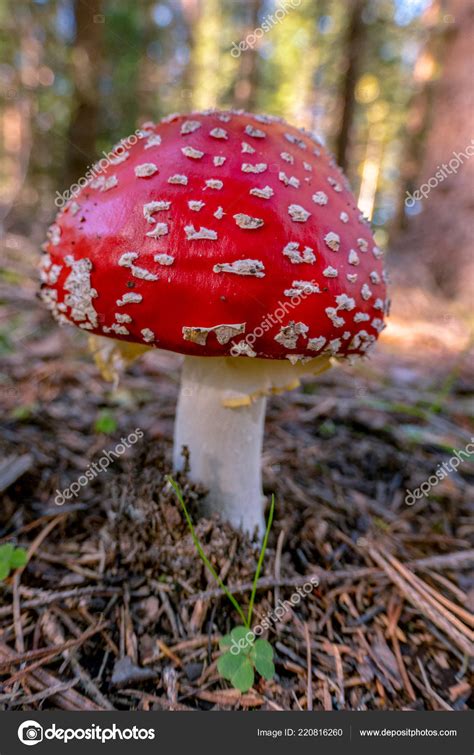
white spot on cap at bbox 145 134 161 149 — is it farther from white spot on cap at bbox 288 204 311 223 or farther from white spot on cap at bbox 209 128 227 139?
white spot on cap at bbox 288 204 311 223

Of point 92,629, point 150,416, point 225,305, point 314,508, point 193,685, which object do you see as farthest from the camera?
point 150,416

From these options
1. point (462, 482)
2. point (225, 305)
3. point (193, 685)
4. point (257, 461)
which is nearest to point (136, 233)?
point (225, 305)

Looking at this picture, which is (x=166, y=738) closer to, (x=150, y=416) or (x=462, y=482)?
(x=150, y=416)

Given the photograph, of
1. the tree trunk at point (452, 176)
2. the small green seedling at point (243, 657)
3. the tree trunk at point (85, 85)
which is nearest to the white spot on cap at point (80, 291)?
the small green seedling at point (243, 657)

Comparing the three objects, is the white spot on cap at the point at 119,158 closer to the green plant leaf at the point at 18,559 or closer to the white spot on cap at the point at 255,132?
the white spot on cap at the point at 255,132

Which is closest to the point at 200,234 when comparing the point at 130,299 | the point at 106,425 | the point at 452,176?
the point at 130,299

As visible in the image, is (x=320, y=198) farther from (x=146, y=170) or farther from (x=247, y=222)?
(x=146, y=170)
